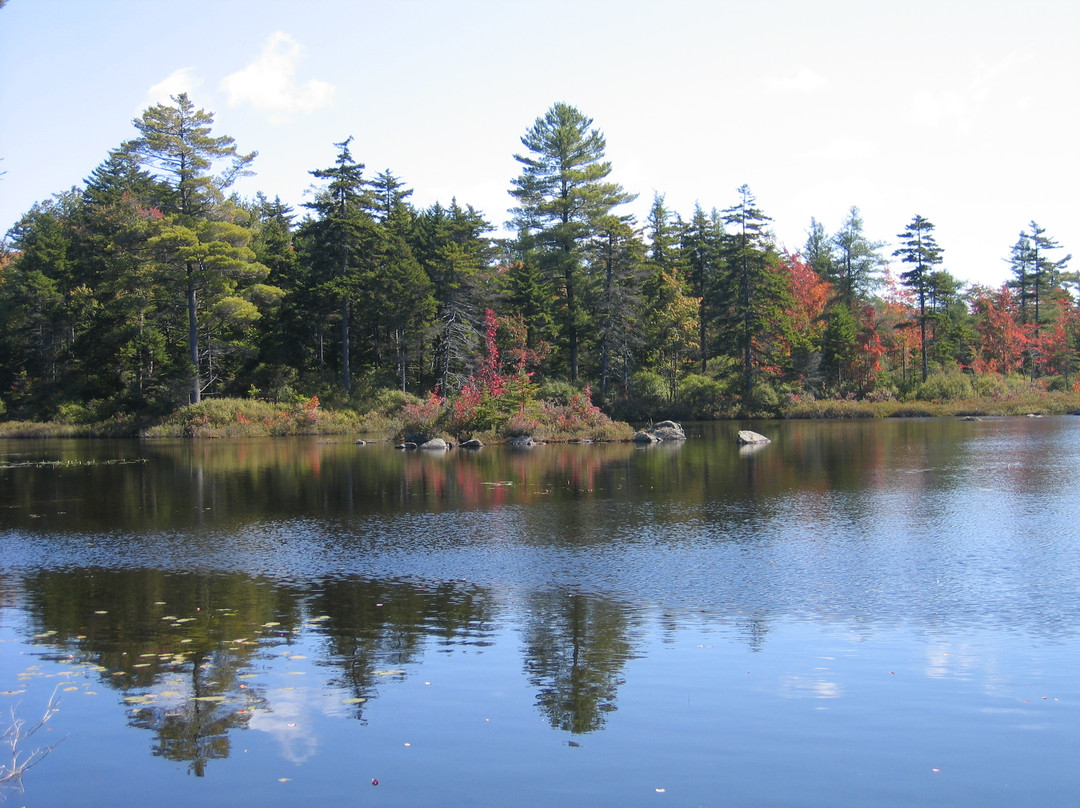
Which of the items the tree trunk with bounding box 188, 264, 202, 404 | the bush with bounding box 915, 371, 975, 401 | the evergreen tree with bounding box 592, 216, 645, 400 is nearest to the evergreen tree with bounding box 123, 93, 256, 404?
the tree trunk with bounding box 188, 264, 202, 404

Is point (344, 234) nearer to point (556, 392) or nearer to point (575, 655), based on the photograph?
point (556, 392)

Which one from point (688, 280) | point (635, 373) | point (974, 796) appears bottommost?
point (974, 796)

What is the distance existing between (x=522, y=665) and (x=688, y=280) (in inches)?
2817

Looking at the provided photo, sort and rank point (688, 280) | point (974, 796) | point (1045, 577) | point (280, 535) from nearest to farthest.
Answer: point (974, 796) → point (1045, 577) → point (280, 535) → point (688, 280)

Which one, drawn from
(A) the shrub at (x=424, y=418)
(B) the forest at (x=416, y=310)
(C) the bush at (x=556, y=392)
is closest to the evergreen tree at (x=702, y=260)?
(B) the forest at (x=416, y=310)

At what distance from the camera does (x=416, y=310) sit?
64188 millimetres

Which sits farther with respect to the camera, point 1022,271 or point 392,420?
point 1022,271

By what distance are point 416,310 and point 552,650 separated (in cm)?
5432

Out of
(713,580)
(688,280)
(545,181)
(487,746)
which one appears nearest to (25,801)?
(487,746)

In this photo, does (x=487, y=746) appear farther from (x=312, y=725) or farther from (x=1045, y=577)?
(x=1045, y=577)

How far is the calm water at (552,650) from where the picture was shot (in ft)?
26.2

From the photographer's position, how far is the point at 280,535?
20828mm

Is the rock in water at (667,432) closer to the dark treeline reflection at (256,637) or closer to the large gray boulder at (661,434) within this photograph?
the large gray boulder at (661,434)

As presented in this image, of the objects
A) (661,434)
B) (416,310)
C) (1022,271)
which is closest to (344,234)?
(416,310)
